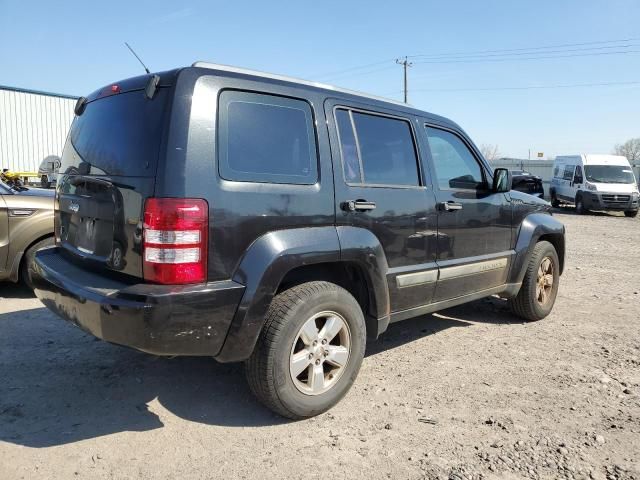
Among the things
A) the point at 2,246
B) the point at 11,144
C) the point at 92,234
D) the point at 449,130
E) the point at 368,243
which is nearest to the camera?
the point at 92,234

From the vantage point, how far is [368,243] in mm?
3234

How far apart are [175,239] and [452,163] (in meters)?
2.63

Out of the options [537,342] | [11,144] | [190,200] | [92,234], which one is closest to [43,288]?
[92,234]

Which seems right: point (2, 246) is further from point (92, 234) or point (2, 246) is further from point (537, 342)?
point (537, 342)

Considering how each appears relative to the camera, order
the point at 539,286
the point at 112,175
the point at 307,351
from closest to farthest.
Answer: the point at 112,175
the point at 307,351
the point at 539,286

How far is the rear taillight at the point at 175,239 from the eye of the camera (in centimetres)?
249

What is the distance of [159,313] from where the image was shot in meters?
2.43

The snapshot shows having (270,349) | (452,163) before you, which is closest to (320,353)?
(270,349)

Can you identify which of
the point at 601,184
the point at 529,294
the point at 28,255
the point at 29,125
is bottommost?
the point at 529,294

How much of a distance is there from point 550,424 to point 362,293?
1.40 m

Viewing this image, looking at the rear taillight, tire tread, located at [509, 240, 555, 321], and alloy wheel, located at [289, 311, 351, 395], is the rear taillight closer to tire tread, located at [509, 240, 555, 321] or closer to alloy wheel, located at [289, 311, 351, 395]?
alloy wheel, located at [289, 311, 351, 395]

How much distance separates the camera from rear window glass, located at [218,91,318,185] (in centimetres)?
269

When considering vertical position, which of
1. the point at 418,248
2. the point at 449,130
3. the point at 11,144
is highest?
the point at 11,144

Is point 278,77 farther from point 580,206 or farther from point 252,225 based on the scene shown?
point 580,206
